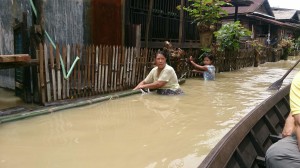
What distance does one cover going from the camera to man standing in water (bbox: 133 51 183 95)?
7.67m

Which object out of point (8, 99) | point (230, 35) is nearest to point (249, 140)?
point (8, 99)

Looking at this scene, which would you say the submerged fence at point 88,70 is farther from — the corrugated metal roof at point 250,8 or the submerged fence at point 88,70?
the corrugated metal roof at point 250,8

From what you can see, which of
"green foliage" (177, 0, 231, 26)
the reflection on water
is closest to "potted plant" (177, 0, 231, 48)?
"green foliage" (177, 0, 231, 26)

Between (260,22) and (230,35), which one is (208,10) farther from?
(260,22)

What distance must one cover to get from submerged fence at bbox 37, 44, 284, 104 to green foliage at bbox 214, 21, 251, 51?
15.9ft

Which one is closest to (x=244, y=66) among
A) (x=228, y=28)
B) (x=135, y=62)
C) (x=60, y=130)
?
(x=228, y=28)

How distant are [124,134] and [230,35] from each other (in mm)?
10617

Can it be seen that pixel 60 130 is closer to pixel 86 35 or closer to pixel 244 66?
pixel 86 35

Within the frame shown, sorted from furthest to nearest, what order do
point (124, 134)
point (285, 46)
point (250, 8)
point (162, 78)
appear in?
point (250, 8), point (285, 46), point (162, 78), point (124, 134)

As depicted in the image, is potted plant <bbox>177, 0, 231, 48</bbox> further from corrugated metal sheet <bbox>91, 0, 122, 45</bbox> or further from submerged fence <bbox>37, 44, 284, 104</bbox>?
corrugated metal sheet <bbox>91, 0, 122, 45</bbox>

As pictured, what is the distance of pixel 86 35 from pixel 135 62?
5.01 feet

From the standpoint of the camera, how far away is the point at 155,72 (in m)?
7.86

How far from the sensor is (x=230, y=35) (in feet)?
47.6

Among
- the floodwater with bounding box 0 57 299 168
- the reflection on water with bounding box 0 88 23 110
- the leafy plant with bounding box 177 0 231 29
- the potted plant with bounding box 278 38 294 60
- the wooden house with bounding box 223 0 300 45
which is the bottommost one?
the floodwater with bounding box 0 57 299 168
